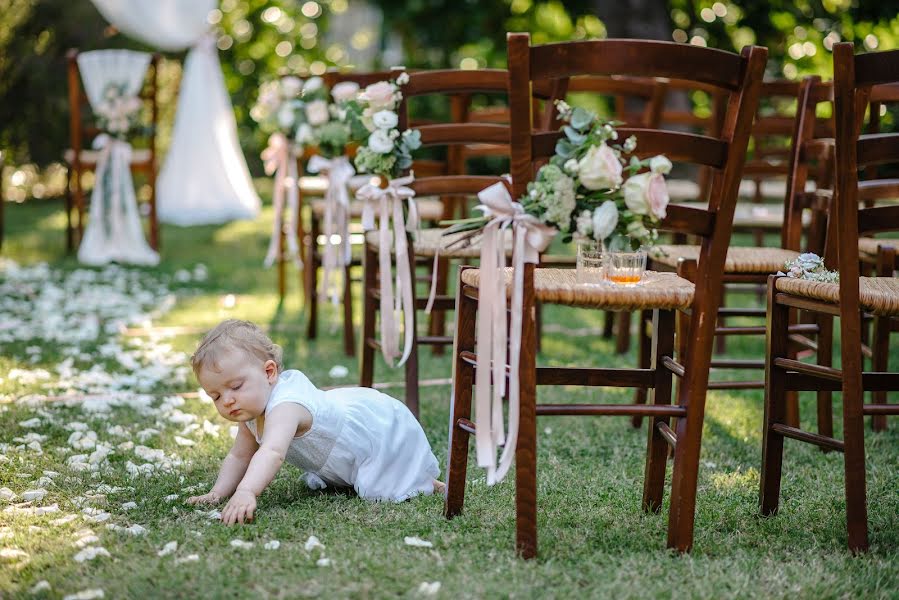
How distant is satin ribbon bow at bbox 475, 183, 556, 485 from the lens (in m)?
2.37

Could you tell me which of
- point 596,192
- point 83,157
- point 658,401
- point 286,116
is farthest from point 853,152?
point 83,157

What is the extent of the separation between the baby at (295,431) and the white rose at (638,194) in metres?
1.10

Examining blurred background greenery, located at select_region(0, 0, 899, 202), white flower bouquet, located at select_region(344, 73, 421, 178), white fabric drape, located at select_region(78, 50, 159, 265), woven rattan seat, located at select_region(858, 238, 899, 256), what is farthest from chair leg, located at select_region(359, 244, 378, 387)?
blurred background greenery, located at select_region(0, 0, 899, 202)

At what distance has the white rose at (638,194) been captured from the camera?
90.2 inches

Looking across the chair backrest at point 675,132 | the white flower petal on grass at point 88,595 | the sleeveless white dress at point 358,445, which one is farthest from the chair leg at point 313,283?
the white flower petal on grass at point 88,595

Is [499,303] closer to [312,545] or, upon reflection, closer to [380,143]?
[312,545]

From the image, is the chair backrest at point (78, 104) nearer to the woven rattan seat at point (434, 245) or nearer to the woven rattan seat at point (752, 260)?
the woven rattan seat at point (434, 245)

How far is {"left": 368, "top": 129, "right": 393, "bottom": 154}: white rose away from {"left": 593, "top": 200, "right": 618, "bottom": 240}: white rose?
128cm

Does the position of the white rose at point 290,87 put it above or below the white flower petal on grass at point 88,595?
above

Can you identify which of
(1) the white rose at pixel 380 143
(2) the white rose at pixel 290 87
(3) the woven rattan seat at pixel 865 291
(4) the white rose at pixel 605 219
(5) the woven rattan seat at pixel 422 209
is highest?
(2) the white rose at pixel 290 87

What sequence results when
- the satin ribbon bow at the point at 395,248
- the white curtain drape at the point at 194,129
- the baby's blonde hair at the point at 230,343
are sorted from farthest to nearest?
the white curtain drape at the point at 194,129
the satin ribbon bow at the point at 395,248
the baby's blonde hair at the point at 230,343

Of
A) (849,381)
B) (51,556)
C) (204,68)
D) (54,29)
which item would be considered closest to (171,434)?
(51,556)

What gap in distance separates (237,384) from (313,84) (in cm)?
268

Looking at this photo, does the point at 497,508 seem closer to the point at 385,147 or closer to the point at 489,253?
the point at 489,253
